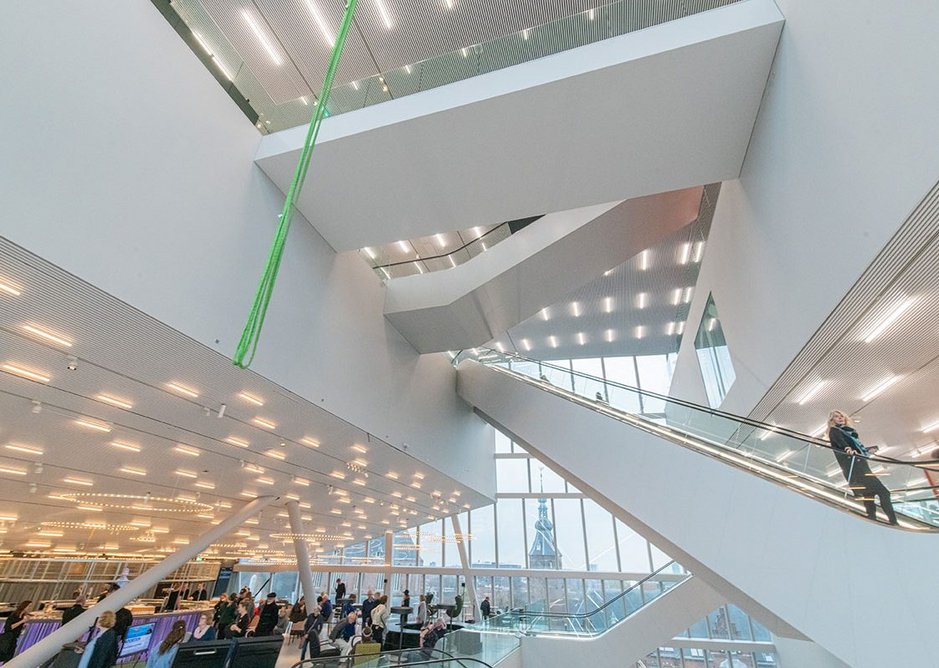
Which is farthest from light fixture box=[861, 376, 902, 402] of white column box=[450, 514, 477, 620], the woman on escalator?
white column box=[450, 514, 477, 620]

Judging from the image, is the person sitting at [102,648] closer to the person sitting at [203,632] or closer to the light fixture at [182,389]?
the person sitting at [203,632]

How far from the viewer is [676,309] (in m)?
16.3

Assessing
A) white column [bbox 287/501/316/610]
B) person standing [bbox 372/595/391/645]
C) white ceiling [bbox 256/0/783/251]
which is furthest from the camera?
white column [bbox 287/501/316/610]

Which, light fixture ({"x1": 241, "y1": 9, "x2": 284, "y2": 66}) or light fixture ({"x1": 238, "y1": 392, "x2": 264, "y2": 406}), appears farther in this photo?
light fixture ({"x1": 241, "y1": 9, "x2": 284, "y2": 66})

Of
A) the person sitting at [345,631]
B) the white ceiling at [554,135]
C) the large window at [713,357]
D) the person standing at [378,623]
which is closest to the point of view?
the white ceiling at [554,135]

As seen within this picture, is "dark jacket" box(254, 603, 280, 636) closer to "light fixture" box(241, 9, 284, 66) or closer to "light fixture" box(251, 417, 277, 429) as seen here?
"light fixture" box(251, 417, 277, 429)

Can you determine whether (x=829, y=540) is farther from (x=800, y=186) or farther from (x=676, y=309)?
(x=676, y=309)

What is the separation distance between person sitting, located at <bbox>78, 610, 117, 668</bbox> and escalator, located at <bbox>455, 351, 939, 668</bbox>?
757cm

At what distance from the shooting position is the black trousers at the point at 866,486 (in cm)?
371

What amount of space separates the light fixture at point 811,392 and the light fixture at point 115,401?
34.1 ft

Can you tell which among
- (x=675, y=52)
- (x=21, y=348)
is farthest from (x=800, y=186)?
(x=21, y=348)

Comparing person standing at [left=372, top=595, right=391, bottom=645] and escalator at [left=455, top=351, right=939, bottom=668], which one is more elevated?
escalator at [left=455, top=351, right=939, bottom=668]

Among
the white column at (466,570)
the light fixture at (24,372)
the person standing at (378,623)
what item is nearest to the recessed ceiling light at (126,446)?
the light fixture at (24,372)

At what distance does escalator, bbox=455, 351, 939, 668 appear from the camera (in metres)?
3.54
